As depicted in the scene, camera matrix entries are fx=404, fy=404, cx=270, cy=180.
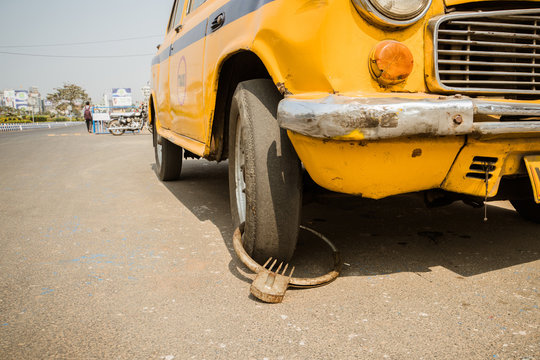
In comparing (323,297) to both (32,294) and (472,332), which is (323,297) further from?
(32,294)

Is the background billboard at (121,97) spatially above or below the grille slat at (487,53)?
above

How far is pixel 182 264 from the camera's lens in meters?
2.34

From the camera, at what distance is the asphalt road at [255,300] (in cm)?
151

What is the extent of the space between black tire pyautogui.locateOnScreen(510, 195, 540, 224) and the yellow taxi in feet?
3.70

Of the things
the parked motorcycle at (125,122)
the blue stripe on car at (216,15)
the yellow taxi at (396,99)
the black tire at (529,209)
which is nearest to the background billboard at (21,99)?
the parked motorcycle at (125,122)

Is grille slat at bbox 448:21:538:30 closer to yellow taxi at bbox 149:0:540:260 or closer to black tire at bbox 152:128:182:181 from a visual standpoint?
yellow taxi at bbox 149:0:540:260

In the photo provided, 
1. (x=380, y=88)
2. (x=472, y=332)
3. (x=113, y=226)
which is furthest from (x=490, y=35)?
(x=113, y=226)

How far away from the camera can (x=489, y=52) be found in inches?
65.7

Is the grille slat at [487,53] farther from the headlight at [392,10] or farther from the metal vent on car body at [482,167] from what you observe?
the metal vent on car body at [482,167]

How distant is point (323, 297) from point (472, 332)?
24.4 inches

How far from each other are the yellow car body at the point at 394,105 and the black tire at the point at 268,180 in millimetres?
182

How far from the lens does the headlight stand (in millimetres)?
1573

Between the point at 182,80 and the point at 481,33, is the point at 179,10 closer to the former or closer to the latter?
the point at 182,80

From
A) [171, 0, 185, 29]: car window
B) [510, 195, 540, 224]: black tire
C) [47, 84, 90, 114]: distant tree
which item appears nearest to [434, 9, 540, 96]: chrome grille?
[510, 195, 540, 224]: black tire
